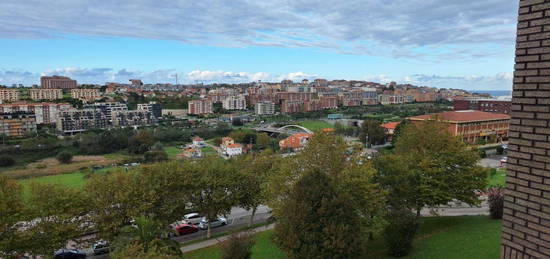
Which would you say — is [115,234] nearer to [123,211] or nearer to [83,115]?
[123,211]

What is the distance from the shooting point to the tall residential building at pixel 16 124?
6819 cm

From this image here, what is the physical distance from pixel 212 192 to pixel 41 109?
3110 inches

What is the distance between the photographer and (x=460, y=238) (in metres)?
14.7

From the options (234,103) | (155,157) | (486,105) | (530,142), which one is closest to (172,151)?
(155,157)

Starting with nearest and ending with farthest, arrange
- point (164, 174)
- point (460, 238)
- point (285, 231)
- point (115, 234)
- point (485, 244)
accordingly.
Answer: point (285, 231) < point (485, 244) < point (460, 238) < point (115, 234) < point (164, 174)

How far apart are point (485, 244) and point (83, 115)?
8700 centimetres

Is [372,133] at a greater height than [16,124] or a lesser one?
lesser

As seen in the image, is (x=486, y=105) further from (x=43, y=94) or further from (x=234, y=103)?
(x=43, y=94)

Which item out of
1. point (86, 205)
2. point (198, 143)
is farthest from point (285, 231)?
point (198, 143)

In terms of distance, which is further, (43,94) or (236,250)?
(43,94)

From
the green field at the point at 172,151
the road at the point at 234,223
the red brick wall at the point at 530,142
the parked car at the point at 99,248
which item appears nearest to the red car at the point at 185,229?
the road at the point at 234,223

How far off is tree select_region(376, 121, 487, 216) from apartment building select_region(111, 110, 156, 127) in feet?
271

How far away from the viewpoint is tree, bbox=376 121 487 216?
16.7 meters

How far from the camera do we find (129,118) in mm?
90000
